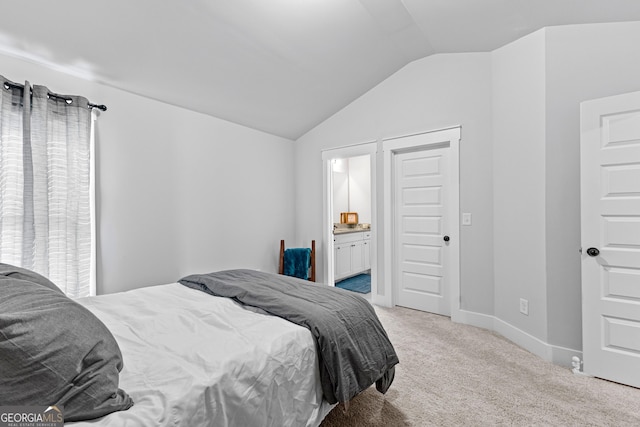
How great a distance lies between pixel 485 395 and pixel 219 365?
173 centimetres

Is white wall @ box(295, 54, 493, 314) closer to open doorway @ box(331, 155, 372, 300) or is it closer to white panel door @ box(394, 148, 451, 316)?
white panel door @ box(394, 148, 451, 316)

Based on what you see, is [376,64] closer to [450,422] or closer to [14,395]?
[450,422]

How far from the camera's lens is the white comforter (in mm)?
919

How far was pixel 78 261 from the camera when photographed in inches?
90.1

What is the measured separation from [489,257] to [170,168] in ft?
10.9

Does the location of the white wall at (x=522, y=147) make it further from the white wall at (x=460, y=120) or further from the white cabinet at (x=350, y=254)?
the white cabinet at (x=350, y=254)

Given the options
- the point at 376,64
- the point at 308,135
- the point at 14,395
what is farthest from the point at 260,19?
the point at 14,395

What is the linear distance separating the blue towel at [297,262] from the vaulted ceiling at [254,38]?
1.89m

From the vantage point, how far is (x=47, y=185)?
6.98ft

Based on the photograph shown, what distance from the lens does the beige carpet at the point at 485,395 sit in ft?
5.39

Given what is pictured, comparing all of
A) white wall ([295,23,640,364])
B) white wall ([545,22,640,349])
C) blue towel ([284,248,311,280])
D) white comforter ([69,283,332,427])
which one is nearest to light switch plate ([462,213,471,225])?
white wall ([295,23,640,364])

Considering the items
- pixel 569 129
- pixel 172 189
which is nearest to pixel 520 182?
pixel 569 129

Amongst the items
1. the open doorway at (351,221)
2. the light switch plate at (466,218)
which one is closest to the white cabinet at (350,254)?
the open doorway at (351,221)

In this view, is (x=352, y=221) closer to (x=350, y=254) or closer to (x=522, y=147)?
(x=350, y=254)
